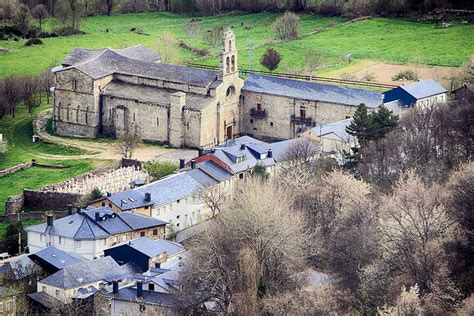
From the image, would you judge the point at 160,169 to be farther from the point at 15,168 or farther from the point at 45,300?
the point at 45,300

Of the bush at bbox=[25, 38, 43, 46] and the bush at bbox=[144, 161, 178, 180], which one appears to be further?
the bush at bbox=[25, 38, 43, 46]

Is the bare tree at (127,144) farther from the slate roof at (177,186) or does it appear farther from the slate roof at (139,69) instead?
the slate roof at (177,186)

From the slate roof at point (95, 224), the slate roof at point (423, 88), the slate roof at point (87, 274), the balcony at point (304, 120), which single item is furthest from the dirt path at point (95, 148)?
the slate roof at point (87, 274)

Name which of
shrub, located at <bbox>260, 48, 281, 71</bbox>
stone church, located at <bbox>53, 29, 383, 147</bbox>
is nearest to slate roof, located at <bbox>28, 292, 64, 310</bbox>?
stone church, located at <bbox>53, 29, 383, 147</bbox>

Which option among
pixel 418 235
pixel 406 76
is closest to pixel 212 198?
pixel 418 235

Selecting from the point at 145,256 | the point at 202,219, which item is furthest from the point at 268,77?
the point at 145,256

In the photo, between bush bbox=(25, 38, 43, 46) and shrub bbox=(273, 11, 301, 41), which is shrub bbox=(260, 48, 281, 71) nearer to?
shrub bbox=(273, 11, 301, 41)

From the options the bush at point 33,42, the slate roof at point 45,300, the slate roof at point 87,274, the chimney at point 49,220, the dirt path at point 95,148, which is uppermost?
the bush at point 33,42
